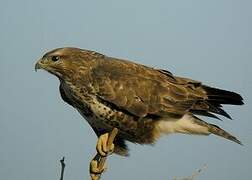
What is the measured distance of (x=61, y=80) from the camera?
663 cm

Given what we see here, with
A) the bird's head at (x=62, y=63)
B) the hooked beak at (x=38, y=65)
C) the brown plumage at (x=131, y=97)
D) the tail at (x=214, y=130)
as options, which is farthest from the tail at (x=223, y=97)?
the hooked beak at (x=38, y=65)

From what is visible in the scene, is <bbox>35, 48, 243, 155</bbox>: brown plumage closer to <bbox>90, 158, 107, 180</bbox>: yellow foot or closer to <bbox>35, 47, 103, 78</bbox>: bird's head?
<bbox>35, 47, 103, 78</bbox>: bird's head

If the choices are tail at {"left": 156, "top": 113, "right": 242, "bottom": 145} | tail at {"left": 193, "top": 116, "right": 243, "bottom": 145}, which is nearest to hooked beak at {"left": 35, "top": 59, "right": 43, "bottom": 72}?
tail at {"left": 156, "top": 113, "right": 242, "bottom": 145}

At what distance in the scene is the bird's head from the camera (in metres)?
6.49

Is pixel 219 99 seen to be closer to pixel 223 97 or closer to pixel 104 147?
pixel 223 97

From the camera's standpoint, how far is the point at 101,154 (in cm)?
490

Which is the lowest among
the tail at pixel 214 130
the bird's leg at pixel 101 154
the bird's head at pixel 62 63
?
the tail at pixel 214 130

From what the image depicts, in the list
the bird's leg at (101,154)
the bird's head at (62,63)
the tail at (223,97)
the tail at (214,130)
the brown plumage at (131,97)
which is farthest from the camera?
the tail at (214,130)

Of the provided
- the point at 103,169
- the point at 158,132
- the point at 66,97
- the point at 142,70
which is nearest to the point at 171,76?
the point at 142,70

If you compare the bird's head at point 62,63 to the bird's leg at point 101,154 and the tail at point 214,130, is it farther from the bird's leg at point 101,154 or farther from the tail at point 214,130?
the tail at point 214,130

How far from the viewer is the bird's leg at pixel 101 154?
4855mm

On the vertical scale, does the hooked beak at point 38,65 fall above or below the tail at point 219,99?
above

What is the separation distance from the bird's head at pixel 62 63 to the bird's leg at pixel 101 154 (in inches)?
65.2

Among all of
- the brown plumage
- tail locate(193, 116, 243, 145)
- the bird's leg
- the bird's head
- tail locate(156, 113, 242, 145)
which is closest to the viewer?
the bird's leg
